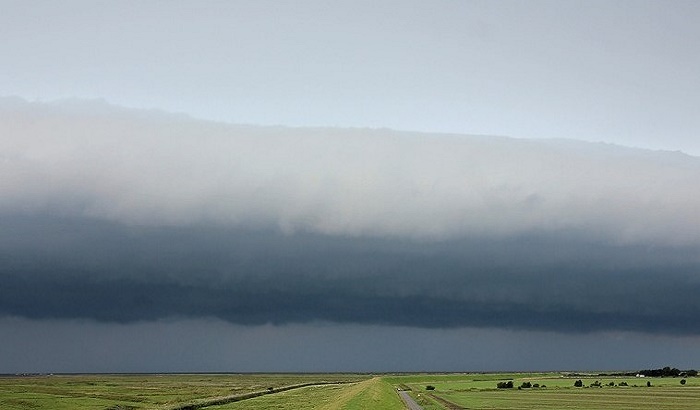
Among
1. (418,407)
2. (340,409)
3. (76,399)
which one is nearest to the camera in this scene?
(340,409)

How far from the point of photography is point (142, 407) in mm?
137875

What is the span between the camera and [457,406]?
121438mm

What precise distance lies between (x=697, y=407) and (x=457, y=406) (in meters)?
38.1

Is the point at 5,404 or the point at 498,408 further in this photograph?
the point at 5,404

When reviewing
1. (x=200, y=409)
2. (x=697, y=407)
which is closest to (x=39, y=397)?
(x=200, y=409)

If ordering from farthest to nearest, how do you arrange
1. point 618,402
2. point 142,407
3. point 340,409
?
1. point 142,407
2. point 618,402
3. point 340,409

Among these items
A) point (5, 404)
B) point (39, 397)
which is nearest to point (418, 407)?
point (5, 404)

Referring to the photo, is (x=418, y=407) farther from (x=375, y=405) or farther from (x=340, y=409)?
(x=340, y=409)

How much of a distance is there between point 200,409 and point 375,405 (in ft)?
122

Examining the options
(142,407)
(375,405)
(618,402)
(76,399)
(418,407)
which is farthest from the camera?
(76,399)

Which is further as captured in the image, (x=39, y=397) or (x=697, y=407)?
(x=39, y=397)

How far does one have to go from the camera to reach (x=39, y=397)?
16062 cm

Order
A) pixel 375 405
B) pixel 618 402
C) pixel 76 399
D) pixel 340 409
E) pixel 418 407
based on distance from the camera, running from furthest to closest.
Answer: pixel 76 399 < pixel 618 402 < pixel 418 407 < pixel 375 405 < pixel 340 409

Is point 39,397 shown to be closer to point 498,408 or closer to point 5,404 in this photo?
point 5,404
